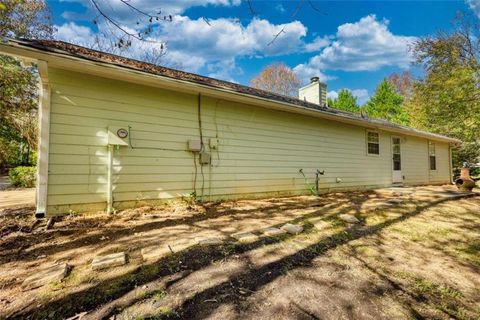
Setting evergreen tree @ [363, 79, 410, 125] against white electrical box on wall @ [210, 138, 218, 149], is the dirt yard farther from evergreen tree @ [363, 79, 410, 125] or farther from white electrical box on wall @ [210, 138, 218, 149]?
evergreen tree @ [363, 79, 410, 125]

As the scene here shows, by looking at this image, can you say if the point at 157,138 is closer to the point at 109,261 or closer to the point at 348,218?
the point at 109,261

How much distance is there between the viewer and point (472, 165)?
1794cm

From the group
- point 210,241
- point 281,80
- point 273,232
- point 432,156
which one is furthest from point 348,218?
point 281,80

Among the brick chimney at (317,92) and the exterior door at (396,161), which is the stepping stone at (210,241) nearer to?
the brick chimney at (317,92)

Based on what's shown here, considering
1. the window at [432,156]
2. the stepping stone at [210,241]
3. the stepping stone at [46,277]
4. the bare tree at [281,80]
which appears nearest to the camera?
the stepping stone at [46,277]

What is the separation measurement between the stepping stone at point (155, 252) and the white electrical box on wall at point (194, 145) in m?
2.71

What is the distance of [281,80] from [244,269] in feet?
68.2

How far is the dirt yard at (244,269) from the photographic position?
1.68m

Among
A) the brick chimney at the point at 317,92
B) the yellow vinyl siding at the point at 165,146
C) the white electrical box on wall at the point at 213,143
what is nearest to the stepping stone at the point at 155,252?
the yellow vinyl siding at the point at 165,146

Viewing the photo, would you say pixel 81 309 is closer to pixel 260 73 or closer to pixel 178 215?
pixel 178 215

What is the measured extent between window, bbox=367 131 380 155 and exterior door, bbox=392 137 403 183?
1.17m

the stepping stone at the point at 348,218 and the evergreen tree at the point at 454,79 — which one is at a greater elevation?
the evergreen tree at the point at 454,79

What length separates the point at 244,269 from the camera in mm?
2227

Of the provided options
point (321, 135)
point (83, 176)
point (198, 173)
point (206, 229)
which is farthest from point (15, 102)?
point (321, 135)
